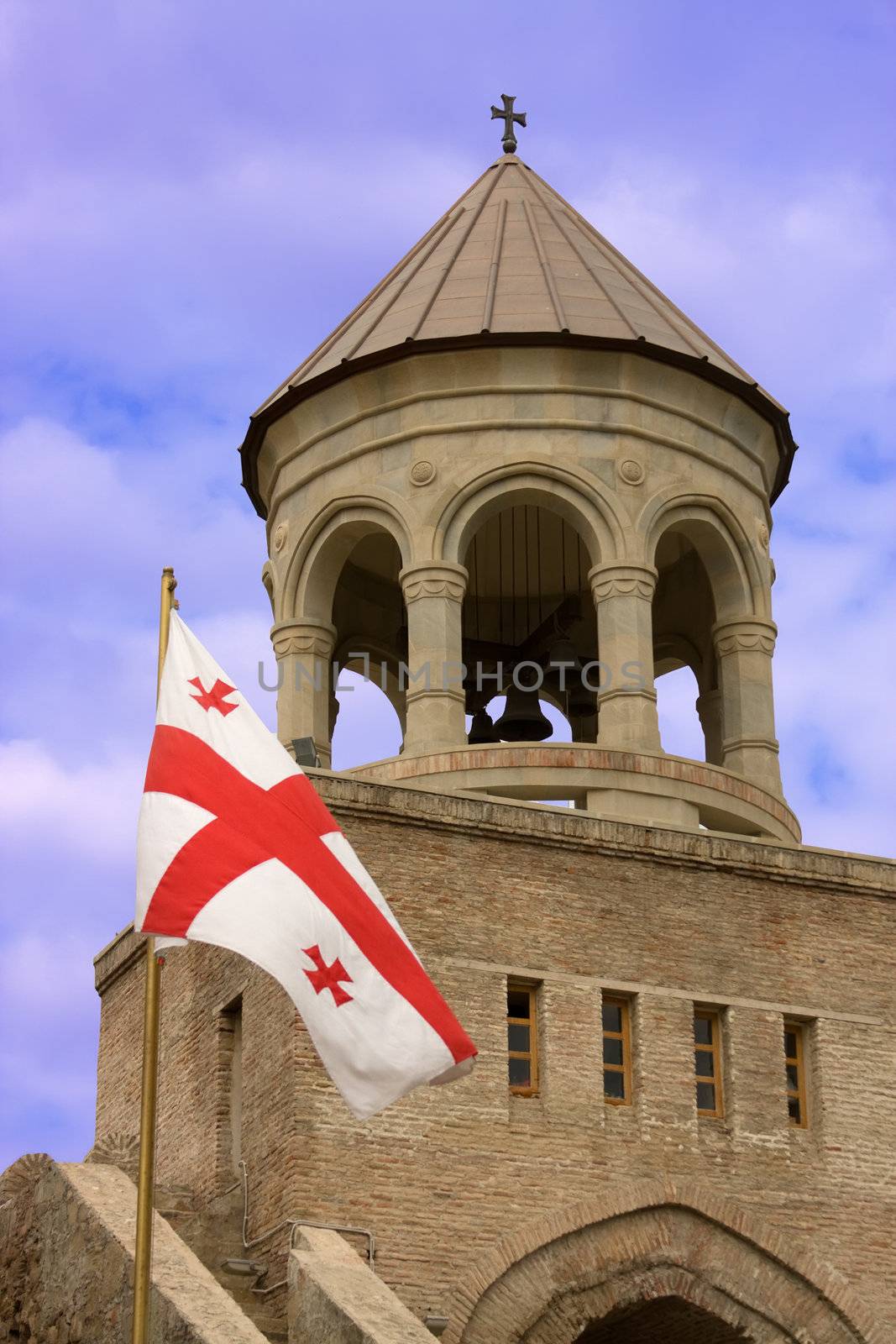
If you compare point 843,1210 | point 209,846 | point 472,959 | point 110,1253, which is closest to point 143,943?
point 472,959

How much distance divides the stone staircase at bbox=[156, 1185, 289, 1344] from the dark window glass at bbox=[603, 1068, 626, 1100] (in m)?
3.58

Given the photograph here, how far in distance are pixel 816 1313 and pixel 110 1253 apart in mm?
6765

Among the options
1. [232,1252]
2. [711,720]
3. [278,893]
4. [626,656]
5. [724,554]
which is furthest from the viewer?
[711,720]

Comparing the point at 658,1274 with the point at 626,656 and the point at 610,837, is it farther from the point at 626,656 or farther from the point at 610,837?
the point at 626,656

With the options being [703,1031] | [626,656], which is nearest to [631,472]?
[626,656]

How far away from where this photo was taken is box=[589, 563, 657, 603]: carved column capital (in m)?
25.3

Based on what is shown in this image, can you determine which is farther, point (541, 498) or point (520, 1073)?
point (541, 498)

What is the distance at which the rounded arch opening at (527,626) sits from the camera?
27.8 metres

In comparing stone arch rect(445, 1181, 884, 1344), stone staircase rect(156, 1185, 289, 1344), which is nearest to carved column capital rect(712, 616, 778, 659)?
stone arch rect(445, 1181, 884, 1344)

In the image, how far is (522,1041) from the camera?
22.9m

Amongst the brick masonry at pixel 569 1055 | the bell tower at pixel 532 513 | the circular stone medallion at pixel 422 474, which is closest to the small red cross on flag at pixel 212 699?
the brick masonry at pixel 569 1055

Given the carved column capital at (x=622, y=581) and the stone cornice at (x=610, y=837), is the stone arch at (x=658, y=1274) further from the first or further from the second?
the carved column capital at (x=622, y=581)

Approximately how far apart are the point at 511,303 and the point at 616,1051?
833 cm

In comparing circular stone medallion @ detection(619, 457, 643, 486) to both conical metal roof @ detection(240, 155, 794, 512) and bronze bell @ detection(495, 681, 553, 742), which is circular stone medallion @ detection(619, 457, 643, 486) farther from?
bronze bell @ detection(495, 681, 553, 742)
